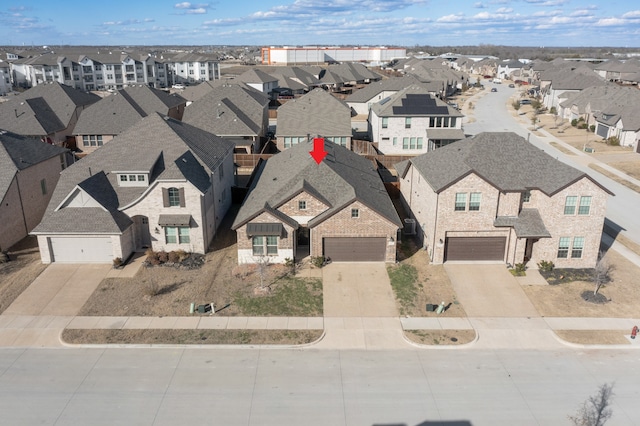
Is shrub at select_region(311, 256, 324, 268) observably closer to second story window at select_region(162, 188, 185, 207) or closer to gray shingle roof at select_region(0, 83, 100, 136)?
second story window at select_region(162, 188, 185, 207)

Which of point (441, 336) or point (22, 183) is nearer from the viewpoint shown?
point (441, 336)

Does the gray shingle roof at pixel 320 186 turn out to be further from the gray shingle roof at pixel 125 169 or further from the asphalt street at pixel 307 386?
the asphalt street at pixel 307 386

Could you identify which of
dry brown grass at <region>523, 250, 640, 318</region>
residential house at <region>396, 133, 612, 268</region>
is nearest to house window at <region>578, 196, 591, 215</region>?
residential house at <region>396, 133, 612, 268</region>

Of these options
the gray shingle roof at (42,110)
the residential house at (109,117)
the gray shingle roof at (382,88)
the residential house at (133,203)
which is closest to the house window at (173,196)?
the residential house at (133,203)

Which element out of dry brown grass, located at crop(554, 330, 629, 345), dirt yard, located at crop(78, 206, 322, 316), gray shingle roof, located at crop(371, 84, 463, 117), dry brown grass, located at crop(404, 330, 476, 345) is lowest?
dry brown grass, located at crop(404, 330, 476, 345)

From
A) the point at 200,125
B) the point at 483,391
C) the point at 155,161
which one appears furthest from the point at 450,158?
the point at 200,125

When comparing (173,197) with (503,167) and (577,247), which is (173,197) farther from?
(577,247)

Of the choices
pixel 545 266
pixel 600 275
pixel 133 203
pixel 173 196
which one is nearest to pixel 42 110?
pixel 133 203
